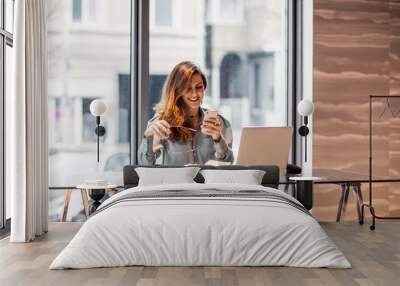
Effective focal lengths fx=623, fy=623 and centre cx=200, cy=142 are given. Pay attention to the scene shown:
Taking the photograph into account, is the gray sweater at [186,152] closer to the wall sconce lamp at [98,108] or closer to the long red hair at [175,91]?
the long red hair at [175,91]

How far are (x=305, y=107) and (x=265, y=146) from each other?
70 centimetres

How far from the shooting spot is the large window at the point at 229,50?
728 cm

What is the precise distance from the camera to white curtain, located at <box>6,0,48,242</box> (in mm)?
5590

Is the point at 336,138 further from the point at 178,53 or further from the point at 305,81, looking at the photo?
the point at 178,53

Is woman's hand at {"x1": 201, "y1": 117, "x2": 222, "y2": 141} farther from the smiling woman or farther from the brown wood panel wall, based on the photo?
the brown wood panel wall

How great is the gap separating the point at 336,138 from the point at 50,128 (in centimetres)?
327

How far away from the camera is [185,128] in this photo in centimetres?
716

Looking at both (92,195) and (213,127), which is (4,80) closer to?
(92,195)

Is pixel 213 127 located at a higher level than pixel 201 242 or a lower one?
higher

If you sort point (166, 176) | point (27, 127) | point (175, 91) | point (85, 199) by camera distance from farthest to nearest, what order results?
point (175, 91) < point (85, 199) < point (166, 176) < point (27, 127)

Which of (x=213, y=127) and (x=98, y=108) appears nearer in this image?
(x=98, y=108)

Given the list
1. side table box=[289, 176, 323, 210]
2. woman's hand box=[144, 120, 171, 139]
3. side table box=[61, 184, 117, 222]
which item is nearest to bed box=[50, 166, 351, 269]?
side table box=[61, 184, 117, 222]

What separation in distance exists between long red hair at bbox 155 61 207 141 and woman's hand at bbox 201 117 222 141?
0.28m

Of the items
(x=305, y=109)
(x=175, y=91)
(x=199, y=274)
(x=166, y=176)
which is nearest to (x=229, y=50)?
(x=175, y=91)
